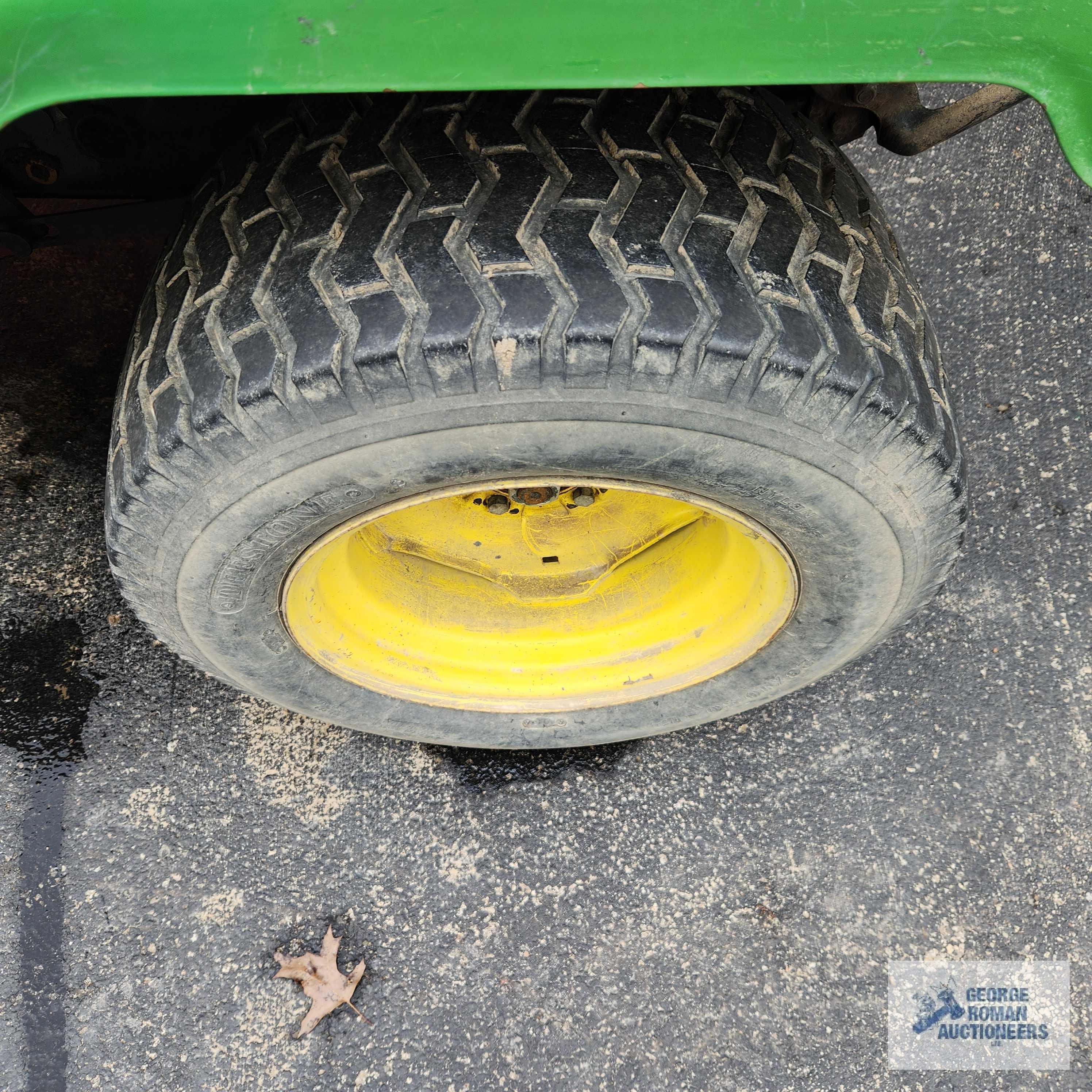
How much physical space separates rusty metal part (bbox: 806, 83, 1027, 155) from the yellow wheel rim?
2.48 ft

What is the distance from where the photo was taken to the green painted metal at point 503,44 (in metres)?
0.82

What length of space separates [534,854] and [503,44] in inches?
63.1

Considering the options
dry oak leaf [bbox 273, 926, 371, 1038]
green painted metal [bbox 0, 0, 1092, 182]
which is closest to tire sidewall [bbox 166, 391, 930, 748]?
green painted metal [bbox 0, 0, 1092, 182]

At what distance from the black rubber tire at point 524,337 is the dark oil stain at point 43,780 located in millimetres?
822

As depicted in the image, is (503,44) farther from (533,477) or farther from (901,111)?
(901,111)

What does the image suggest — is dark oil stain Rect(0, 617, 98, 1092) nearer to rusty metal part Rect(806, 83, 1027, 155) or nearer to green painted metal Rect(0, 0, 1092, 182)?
green painted metal Rect(0, 0, 1092, 182)

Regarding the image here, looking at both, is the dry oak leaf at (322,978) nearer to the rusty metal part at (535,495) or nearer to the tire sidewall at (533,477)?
the tire sidewall at (533,477)

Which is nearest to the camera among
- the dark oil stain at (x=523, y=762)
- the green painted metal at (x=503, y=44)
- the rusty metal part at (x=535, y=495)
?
the green painted metal at (x=503, y=44)

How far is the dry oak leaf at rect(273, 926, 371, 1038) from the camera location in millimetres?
1810

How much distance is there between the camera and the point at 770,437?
4.07 ft

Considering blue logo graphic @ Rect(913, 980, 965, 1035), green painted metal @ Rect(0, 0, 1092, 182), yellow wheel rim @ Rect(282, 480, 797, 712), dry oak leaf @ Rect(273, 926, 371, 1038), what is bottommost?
blue logo graphic @ Rect(913, 980, 965, 1035)

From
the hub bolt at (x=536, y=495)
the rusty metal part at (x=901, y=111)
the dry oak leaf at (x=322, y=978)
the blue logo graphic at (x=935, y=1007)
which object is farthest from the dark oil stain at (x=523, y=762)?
the rusty metal part at (x=901, y=111)

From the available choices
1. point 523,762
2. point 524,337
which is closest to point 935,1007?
point 523,762

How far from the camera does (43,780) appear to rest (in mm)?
2008
